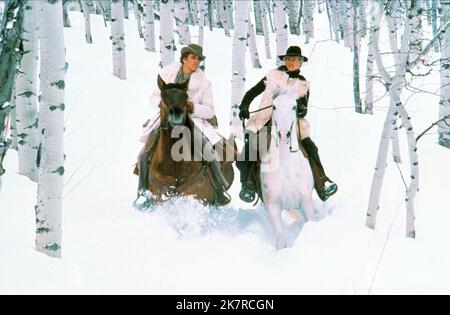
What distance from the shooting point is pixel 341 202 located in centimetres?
782

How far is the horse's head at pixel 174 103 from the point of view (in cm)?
636

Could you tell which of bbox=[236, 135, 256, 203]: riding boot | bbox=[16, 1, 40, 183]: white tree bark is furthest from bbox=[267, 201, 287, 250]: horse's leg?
bbox=[16, 1, 40, 183]: white tree bark

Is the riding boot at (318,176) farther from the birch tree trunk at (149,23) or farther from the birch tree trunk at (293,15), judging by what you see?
the birch tree trunk at (293,15)

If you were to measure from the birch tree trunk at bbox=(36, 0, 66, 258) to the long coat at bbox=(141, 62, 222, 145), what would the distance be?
2.28 metres

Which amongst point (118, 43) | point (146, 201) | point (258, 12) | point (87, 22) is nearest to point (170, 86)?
point (146, 201)

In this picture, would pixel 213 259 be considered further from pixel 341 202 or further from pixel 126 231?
pixel 341 202

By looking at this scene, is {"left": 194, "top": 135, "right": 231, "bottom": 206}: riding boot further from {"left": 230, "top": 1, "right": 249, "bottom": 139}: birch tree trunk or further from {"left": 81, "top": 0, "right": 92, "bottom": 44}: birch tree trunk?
{"left": 81, "top": 0, "right": 92, "bottom": 44}: birch tree trunk

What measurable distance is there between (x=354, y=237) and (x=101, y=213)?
3182 millimetres

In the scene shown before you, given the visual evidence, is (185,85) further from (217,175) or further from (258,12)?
(258,12)

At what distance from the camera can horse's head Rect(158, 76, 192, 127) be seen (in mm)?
6363

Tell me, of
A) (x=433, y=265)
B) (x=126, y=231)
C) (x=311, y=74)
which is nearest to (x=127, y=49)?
(x=311, y=74)

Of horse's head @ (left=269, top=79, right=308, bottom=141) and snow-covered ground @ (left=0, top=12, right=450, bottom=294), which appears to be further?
horse's head @ (left=269, top=79, right=308, bottom=141)

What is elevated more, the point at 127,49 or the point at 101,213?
the point at 127,49

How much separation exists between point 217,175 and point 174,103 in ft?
3.87
